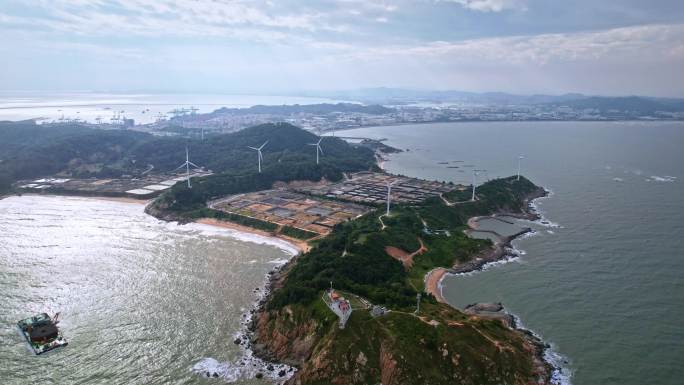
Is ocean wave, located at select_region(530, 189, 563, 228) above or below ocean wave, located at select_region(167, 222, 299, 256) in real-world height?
above

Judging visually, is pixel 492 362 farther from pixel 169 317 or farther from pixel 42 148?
pixel 42 148

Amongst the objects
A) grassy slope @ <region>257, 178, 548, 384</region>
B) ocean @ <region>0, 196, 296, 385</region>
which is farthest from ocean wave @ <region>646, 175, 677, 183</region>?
ocean @ <region>0, 196, 296, 385</region>

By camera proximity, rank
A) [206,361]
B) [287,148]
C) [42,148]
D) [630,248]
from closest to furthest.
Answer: [206,361]
[630,248]
[42,148]
[287,148]

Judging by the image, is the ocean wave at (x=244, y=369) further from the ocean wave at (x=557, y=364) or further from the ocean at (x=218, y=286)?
the ocean wave at (x=557, y=364)

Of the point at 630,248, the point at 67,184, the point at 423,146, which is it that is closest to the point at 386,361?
the point at 630,248

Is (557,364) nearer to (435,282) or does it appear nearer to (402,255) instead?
(435,282)

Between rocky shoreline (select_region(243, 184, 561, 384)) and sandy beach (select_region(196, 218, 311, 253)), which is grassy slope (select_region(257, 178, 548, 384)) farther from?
sandy beach (select_region(196, 218, 311, 253))
